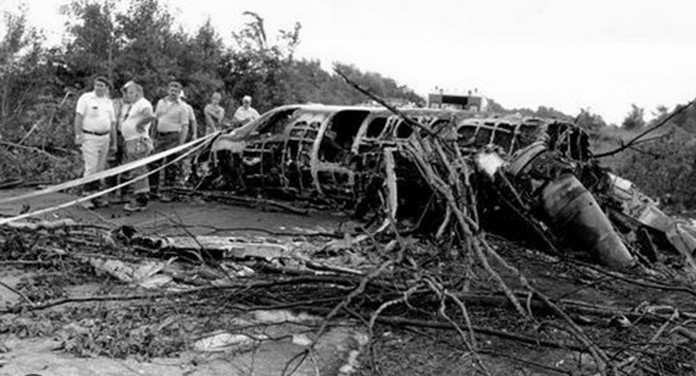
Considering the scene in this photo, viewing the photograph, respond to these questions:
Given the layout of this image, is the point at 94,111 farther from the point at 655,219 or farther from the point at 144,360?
the point at 655,219

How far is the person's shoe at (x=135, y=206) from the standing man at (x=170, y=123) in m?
1.02

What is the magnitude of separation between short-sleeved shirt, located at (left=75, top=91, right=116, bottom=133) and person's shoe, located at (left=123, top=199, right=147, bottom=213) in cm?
99

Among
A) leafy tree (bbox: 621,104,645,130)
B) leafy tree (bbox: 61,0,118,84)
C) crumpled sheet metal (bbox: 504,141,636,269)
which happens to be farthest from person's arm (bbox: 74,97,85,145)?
leafy tree (bbox: 621,104,645,130)

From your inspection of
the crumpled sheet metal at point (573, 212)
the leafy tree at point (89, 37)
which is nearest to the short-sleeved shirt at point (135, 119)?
the crumpled sheet metal at point (573, 212)

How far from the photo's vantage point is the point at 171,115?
10938 mm

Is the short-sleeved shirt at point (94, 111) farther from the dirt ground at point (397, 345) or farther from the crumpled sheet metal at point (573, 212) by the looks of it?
the crumpled sheet metal at point (573, 212)

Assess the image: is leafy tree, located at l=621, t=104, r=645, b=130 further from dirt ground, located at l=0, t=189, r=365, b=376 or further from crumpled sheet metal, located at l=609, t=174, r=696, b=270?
dirt ground, located at l=0, t=189, r=365, b=376

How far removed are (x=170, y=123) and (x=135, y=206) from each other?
154 cm

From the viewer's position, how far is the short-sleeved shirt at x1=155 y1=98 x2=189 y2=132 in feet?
35.8

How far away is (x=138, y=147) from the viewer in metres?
10.1

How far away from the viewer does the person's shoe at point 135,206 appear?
9.84 metres

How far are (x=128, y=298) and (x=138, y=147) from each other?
17.0ft

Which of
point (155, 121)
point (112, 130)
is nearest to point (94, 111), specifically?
point (112, 130)

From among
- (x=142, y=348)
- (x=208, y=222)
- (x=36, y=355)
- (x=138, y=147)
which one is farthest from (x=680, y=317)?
(x=138, y=147)
